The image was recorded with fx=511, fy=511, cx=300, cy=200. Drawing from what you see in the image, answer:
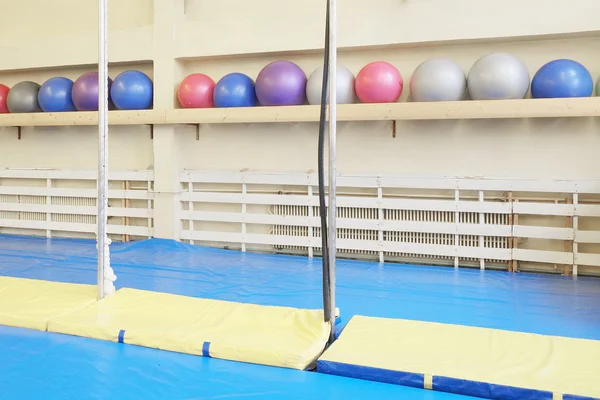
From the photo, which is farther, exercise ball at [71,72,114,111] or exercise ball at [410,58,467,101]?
exercise ball at [71,72,114,111]

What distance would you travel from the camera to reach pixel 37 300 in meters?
3.21

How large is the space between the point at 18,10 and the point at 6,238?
2974mm

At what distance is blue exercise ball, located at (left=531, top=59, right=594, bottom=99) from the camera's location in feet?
13.6

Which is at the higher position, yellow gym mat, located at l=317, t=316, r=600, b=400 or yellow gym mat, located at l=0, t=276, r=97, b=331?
yellow gym mat, located at l=0, t=276, r=97, b=331

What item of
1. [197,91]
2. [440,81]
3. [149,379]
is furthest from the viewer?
[197,91]

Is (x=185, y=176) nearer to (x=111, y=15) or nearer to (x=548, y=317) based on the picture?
(x=111, y=15)

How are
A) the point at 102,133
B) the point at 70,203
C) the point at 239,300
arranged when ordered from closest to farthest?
the point at 102,133 < the point at 239,300 < the point at 70,203

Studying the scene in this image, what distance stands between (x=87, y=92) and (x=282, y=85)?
2208 mm

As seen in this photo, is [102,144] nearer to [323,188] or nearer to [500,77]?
[323,188]

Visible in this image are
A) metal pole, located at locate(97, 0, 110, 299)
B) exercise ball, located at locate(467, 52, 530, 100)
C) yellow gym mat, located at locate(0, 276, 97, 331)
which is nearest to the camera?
yellow gym mat, located at locate(0, 276, 97, 331)

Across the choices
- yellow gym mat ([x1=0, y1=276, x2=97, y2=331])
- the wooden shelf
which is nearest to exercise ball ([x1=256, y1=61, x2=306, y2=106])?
the wooden shelf

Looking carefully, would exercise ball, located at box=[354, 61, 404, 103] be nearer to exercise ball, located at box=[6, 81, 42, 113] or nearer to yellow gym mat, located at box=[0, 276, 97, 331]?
A: yellow gym mat, located at box=[0, 276, 97, 331]

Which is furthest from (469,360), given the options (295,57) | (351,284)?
(295,57)

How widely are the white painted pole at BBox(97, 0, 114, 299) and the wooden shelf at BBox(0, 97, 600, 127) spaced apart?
6.83ft
